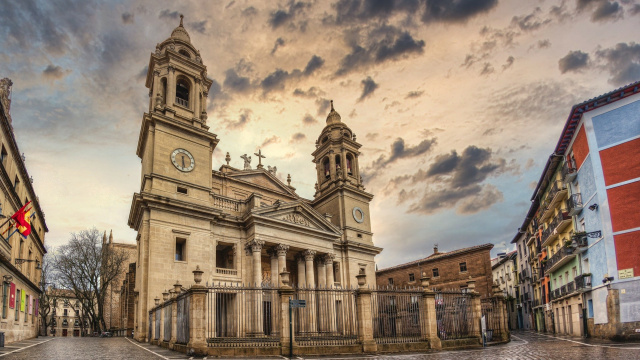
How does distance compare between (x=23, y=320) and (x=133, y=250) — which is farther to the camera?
(x=133, y=250)

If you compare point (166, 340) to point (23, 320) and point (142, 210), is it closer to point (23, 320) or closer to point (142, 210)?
point (142, 210)

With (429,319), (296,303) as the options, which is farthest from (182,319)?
(429,319)

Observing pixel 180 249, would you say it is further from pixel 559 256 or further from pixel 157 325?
pixel 559 256

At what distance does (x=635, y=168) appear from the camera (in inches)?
871

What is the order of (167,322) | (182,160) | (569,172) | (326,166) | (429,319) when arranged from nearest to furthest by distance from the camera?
1. (429,319)
2. (167,322)
3. (569,172)
4. (182,160)
5. (326,166)

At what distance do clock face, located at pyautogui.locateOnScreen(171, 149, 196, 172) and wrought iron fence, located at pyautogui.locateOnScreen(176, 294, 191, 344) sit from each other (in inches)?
503

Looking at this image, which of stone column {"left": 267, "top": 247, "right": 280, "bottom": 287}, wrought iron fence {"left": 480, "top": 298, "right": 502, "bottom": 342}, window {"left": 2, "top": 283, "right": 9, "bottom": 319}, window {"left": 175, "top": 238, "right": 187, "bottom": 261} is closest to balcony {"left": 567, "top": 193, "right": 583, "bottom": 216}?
wrought iron fence {"left": 480, "top": 298, "right": 502, "bottom": 342}

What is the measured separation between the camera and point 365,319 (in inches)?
663

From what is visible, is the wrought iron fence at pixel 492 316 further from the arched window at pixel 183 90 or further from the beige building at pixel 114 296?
the beige building at pixel 114 296

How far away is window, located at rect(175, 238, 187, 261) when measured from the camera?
26875 millimetres

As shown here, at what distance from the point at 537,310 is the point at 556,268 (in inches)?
547

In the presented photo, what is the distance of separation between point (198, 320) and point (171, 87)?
66.0ft

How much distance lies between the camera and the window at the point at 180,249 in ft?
88.2

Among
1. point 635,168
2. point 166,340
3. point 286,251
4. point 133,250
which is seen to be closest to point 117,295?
point 133,250
